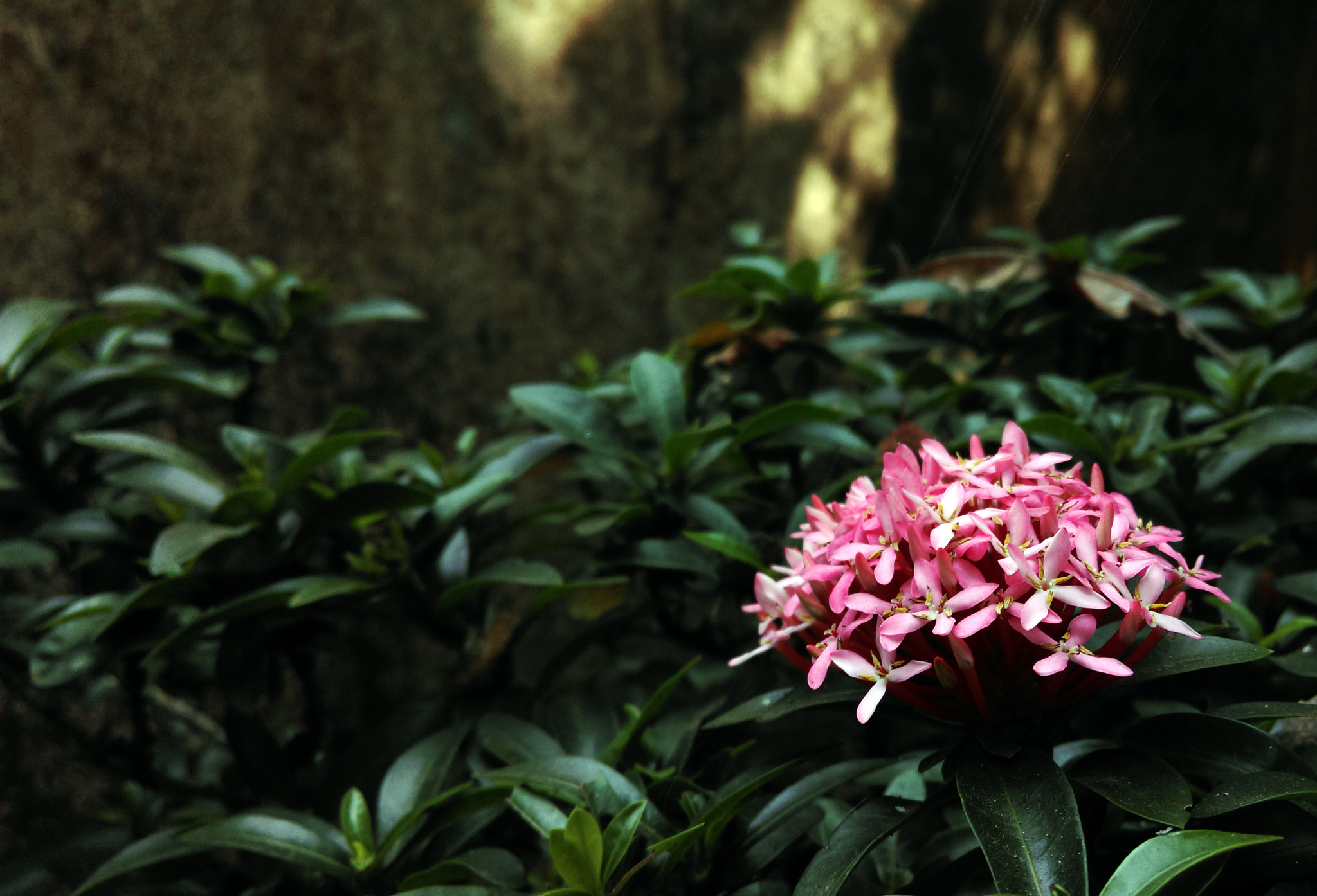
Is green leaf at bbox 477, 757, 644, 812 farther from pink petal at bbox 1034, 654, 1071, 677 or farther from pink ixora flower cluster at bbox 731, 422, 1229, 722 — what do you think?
pink petal at bbox 1034, 654, 1071, 677

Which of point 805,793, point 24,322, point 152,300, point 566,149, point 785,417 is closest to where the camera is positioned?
point 805,793

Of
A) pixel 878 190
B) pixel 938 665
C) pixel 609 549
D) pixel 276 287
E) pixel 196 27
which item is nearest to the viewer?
pixel 938 665

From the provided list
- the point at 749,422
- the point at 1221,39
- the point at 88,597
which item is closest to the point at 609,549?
the point at 749,422

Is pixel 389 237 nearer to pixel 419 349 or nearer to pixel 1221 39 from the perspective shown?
pixel 419 349

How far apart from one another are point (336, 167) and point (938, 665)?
152cm

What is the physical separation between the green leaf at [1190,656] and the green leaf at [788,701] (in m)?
0.22

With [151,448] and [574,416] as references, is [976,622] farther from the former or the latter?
[151,448]

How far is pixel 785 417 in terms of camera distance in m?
0.98

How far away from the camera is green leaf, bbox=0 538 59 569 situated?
41.2 inches

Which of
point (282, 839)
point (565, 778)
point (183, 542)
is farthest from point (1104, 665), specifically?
point (183, 542)

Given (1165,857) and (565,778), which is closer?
(1165,857)

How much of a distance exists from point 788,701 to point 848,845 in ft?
0.41

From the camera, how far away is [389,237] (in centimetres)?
171

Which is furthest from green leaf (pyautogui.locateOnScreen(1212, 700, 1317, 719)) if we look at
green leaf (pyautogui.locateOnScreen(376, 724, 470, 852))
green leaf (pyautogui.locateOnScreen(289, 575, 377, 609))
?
green leaf (pyautogui.locateOnScreen(289, 575, 377, 609))
